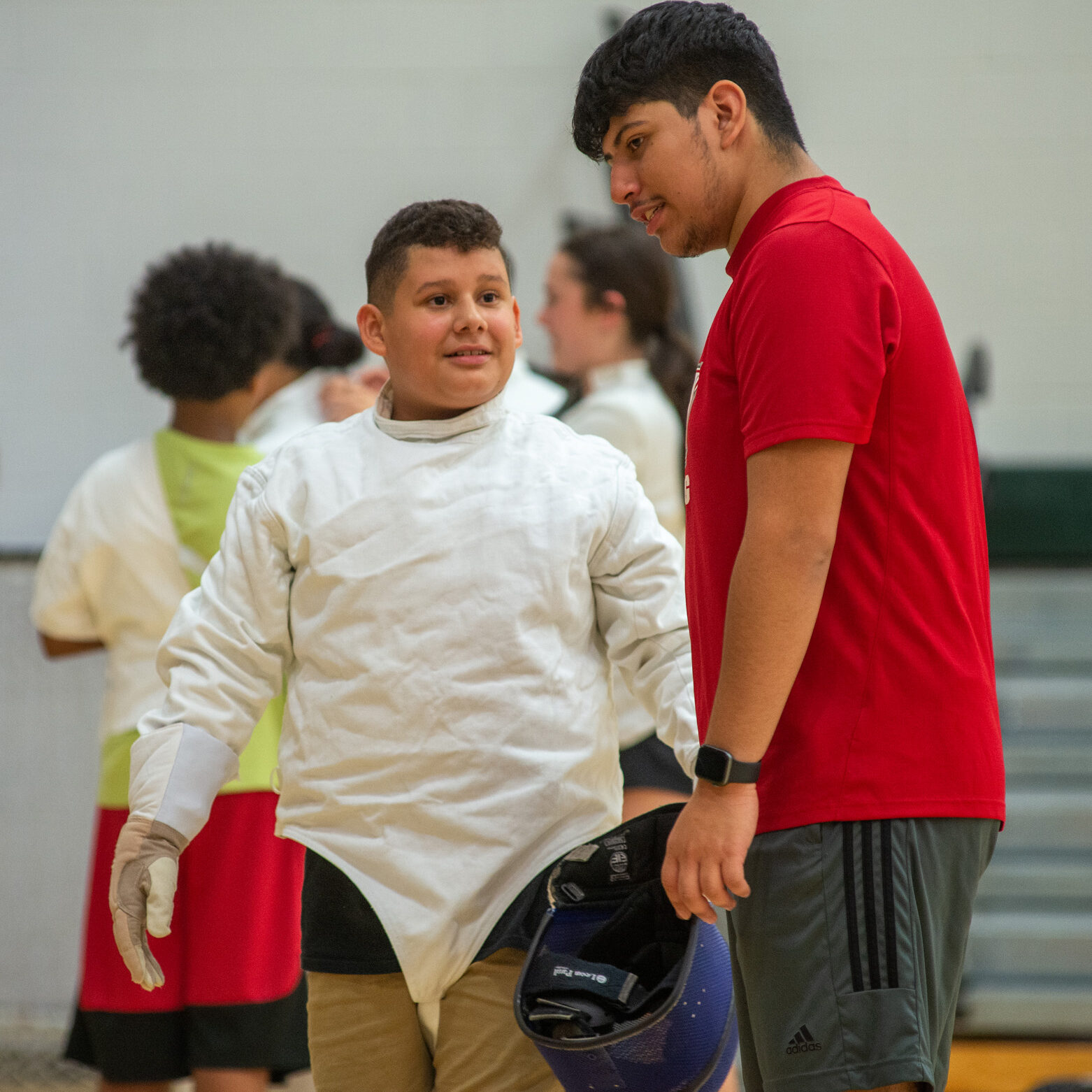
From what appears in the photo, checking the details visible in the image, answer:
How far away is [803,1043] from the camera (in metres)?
1.25

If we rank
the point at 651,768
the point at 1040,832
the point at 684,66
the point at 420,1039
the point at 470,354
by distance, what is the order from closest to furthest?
1. the point at 684,66
2. the point at 420,1039
3. the point at 470,354
4. the point at 651,768
5. the point at 1040,832

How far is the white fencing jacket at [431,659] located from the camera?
1.53 meters

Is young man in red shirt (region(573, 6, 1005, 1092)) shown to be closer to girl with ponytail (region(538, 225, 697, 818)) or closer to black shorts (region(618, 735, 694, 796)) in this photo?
black shorts (region(618, 735, 694, 796))

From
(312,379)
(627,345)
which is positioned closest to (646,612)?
(627,345)

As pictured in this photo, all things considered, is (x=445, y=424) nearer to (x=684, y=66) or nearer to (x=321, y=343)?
(x=684, y=66)

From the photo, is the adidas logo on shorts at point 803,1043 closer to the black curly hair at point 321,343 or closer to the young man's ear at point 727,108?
the young man's ear at point 727,108

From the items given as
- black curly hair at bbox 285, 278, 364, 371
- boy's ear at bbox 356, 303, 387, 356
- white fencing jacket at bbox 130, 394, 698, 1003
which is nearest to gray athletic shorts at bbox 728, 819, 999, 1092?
white fencing jacket at bbox 130, 394, 698, 1003

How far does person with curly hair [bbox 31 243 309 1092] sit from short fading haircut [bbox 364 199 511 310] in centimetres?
85

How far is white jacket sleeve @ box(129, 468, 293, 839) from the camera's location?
1585 mm

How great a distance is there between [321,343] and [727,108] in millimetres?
1971

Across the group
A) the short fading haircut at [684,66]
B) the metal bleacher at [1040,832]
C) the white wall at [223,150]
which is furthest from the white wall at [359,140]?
the short fading haircut at [684,66]

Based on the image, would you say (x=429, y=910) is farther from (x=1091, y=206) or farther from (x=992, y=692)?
(x=1091, y=206)

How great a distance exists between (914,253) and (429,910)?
3419mm

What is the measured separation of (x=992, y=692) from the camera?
1.32m
